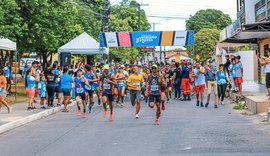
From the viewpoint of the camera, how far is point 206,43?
84188mm

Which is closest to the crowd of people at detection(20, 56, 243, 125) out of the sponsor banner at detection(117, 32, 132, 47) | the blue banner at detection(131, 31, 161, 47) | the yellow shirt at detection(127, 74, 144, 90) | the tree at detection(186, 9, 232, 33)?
the yellow shirt at detection(127, 74, 144, 90)

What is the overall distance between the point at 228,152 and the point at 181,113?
7.93 m

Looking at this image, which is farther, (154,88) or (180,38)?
(180,38)

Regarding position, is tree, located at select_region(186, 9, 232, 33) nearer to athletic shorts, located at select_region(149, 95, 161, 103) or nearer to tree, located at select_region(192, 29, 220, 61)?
tree, located at select_region(192, 29, 220, 61)

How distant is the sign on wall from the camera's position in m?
29.5

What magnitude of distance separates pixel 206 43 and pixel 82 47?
5827 cm

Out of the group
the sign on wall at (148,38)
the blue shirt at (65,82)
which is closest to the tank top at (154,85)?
the blue shirt at (65,82)

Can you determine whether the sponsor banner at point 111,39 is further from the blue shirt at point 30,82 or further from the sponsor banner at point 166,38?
the blue shirt at point 30,82

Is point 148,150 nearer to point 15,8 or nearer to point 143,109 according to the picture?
point 143,109

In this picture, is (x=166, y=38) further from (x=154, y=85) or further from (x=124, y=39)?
(x=154, y=85)

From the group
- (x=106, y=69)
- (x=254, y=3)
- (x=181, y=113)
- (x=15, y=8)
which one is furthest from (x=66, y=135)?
(x=254, y=3)

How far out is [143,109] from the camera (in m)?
18.7

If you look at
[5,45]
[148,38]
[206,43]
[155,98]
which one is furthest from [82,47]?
[206,43]

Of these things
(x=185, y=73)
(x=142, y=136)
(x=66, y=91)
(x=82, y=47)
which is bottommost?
(x=142, y=136)
